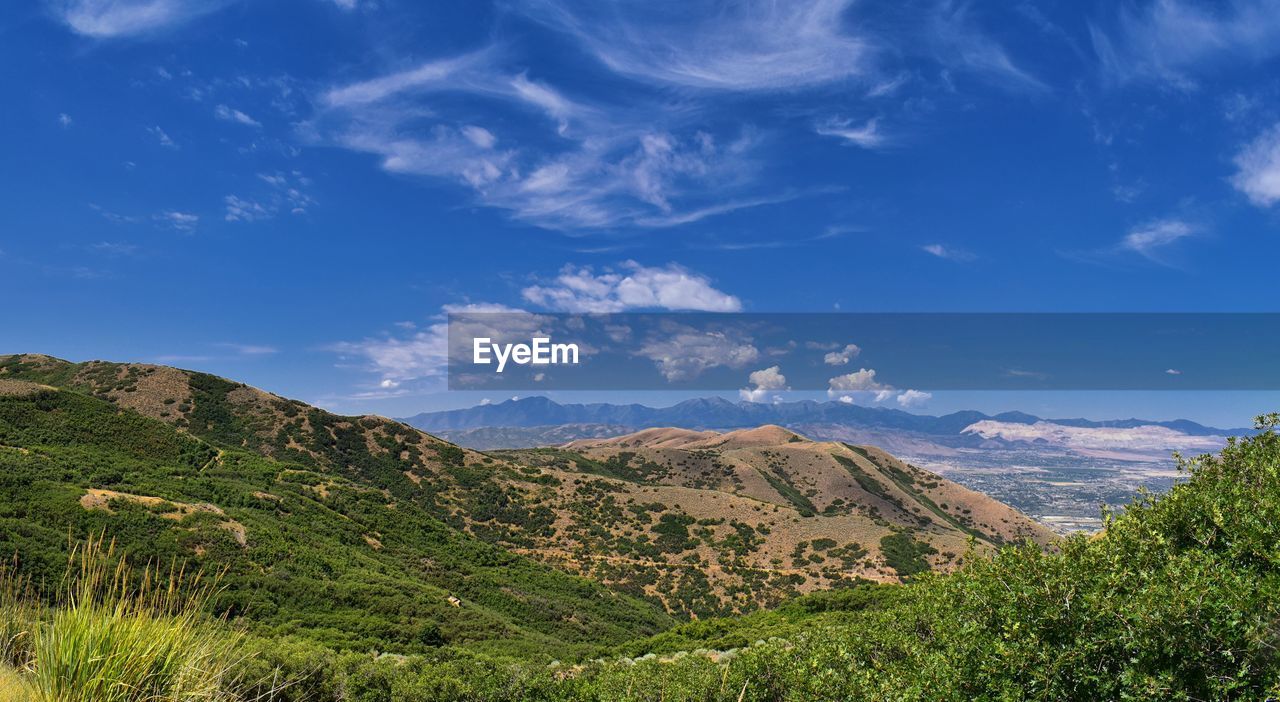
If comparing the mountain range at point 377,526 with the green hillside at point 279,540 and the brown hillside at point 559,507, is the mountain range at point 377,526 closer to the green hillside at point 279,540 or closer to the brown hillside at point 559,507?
the green hillside at point 279,540

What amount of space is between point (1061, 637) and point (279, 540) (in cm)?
4402

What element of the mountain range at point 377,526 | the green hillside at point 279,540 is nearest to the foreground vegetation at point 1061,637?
the mountain range at point 377,526

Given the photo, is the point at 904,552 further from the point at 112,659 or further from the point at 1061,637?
the point at 112,659

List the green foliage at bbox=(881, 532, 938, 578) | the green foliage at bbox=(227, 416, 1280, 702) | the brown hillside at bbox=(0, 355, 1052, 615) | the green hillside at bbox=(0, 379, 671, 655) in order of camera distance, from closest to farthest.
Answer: the green foliage at bbox=(227, 416, 1280, 702), the green hillside at bbox=(0, 379, 671, 655), the brown hillside at bbox=(0, 355, 1052, 615), the green foliage at bbox=(881, 532, 938, 578)

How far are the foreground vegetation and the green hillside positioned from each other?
1126 cm

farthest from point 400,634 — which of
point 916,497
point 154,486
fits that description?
point 916,497

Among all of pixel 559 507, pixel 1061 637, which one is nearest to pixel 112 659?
pixel 1061 637

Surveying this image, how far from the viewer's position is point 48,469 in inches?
1526

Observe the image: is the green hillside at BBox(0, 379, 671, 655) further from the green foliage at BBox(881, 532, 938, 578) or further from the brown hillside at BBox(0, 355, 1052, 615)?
the green foliage at BBox(881, 532, 938, 578)

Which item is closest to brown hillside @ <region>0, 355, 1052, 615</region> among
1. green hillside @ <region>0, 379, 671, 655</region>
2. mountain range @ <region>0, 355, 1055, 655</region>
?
mountain range @ <region>0, 355, 1055, 655</region>

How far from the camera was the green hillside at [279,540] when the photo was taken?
30.0 metres

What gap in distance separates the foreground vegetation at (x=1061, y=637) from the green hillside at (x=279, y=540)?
1126 cm

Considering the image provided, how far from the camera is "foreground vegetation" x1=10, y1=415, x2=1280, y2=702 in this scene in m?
7.32

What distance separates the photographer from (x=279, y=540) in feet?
127
